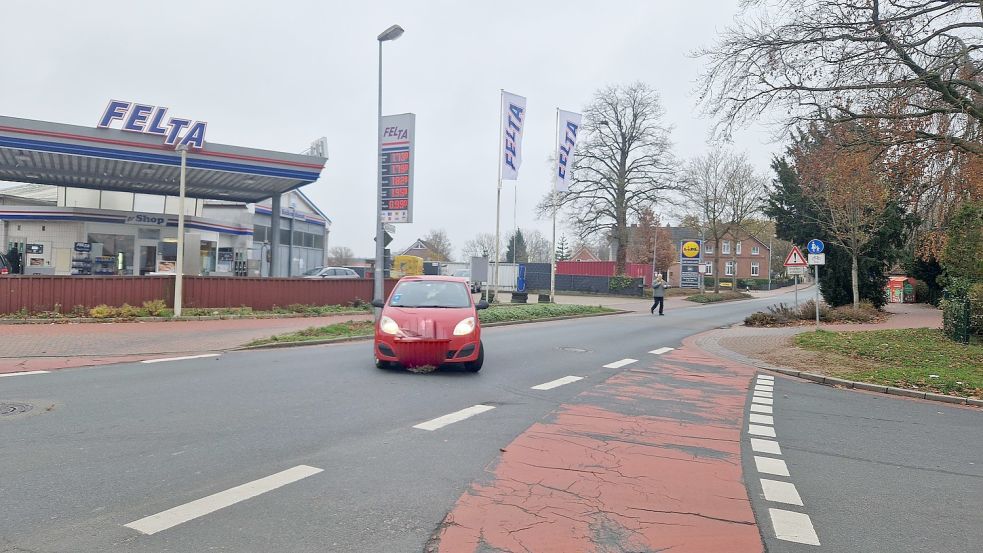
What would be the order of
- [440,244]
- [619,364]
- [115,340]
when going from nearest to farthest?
[619,364] < [115,340] < [440,244]

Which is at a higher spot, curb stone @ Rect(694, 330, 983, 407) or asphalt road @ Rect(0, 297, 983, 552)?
asphalt road @ Rect(0, 297, 983, 552)

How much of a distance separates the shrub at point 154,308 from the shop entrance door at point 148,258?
596 inches

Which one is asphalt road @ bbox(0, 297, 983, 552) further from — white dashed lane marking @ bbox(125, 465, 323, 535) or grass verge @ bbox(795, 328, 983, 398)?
grass verge @ bbox(795, 328, 983, 398)

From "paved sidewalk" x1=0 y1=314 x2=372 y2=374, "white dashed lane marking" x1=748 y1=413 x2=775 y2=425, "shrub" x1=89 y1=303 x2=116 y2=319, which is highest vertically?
"shrub" x1=89 y1=303 x2=116 y2=319

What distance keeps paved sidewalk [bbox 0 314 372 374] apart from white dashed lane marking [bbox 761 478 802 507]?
993 centimetres

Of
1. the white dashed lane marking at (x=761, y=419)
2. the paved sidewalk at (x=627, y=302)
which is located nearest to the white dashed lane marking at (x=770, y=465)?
the white dashed lane marking at (x=761, y=419)

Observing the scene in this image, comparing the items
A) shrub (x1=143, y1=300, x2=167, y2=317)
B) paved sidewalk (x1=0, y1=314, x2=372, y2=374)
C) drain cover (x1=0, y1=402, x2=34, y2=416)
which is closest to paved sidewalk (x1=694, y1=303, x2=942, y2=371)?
paved sidewalk (x1=0, y1=314, x2=372, y2=374)

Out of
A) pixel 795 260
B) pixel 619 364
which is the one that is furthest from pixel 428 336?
pixel 795 260

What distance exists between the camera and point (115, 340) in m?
13.1

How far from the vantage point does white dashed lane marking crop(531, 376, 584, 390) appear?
906 centimetres

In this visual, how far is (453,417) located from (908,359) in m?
10.7

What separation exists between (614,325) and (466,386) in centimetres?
1418

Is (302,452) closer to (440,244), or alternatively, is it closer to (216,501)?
(216,501)

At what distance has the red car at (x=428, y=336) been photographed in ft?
30.6
